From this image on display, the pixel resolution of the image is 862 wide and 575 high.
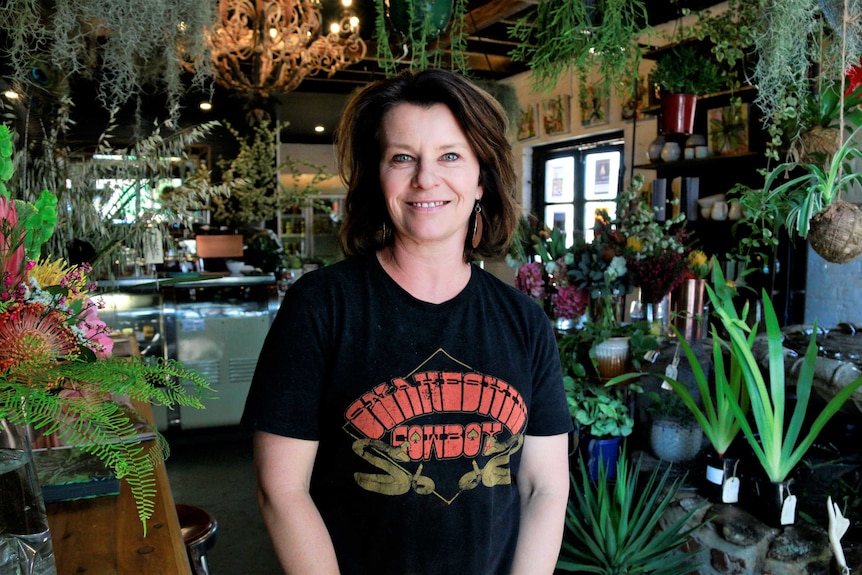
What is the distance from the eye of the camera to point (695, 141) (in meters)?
4.52

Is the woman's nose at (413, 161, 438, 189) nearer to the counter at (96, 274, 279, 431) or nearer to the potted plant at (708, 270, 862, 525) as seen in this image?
the potted plant at (708, 270, 862, 525)

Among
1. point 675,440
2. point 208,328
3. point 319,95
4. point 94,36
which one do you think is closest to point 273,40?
point 94,36

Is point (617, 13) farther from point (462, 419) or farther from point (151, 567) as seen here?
point (151, 567)

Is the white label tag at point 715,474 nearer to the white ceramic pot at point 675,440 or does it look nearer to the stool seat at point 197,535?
the white ceramic pot at point 675,440

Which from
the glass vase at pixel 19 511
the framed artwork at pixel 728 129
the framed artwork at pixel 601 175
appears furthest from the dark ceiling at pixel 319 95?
the glass vase at pixel 19 511

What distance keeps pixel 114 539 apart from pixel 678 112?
11.6 feet

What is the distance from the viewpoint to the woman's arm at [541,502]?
4.10 ft

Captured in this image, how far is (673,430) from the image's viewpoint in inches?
94.5

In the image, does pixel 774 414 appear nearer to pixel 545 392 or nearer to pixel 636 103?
pixel 545 392

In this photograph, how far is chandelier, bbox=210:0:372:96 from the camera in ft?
12.9

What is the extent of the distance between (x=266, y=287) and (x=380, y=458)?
11.6 feet

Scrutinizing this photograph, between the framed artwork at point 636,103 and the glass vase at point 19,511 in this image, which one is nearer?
the glass vase at point 19,511

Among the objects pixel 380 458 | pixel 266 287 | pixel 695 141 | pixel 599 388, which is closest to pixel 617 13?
pixel 599 388

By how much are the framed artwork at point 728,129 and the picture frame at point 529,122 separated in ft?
8.65
